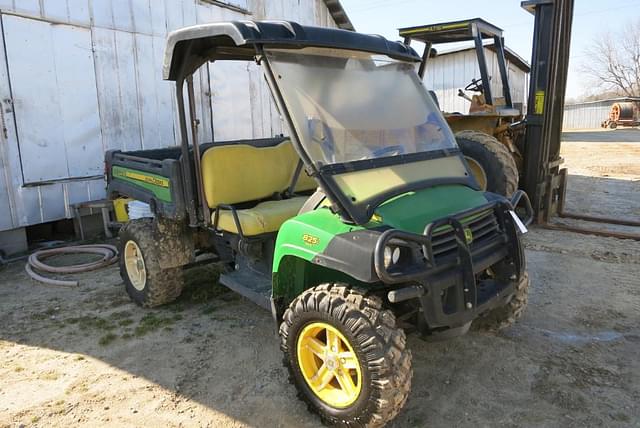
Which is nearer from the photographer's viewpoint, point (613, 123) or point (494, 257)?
point (494, 257)

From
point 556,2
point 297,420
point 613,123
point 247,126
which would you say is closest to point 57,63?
point 247,126

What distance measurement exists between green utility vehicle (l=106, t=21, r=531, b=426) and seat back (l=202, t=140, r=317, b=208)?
18mm

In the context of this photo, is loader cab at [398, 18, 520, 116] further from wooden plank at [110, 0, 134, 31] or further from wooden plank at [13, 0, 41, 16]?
wooden plank at [13, 0, 41, 16]

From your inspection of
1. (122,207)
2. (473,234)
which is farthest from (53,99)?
(473,234)

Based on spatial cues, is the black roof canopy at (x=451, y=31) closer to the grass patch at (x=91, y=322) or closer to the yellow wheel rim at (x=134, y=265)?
the yellow wheel rim at (x=134, y=265)

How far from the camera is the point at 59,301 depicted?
4.75 meters

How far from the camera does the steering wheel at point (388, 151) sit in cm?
301

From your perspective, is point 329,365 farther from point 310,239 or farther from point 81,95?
point 81,95

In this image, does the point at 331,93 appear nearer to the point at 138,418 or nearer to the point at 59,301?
the point at 138,418

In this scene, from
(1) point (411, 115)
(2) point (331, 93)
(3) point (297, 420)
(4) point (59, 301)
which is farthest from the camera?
(4) point (59, 301)

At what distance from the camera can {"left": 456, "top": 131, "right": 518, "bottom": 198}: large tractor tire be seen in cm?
591

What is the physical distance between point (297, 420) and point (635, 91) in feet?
206

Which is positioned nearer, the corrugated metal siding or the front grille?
the front grille

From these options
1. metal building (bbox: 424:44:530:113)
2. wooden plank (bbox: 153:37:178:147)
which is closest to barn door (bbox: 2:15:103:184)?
wooden plank (bbox: 153:37:178:147)
